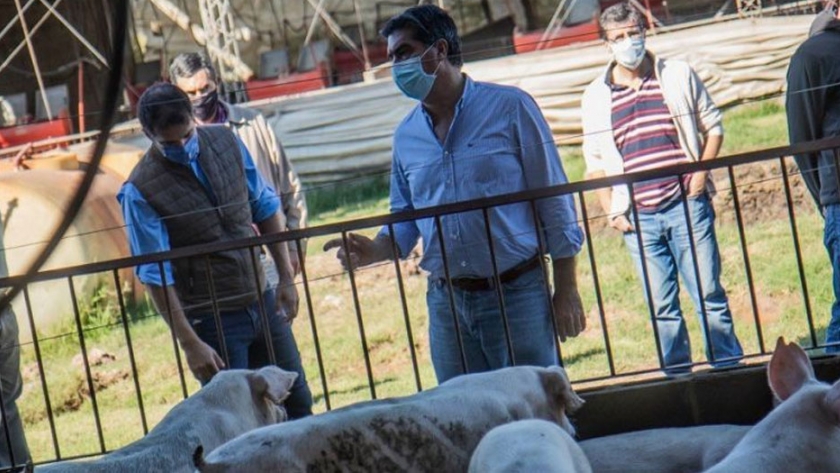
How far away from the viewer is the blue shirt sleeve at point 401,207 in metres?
4.86

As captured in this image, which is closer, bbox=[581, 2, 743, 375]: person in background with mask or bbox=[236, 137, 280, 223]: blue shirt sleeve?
bbox=[236, 137, 280, 223]: blue shirt sleeve

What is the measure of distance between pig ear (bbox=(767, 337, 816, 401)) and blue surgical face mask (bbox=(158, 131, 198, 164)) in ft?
7.85

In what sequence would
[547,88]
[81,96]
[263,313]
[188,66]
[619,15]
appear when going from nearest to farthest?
1. [81,96]
2. [263,313]
3. [188,66]
4. [619,15]
5. [547,88]

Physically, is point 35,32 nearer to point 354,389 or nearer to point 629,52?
point 629,52

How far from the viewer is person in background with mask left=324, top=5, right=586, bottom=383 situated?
4.60 meters

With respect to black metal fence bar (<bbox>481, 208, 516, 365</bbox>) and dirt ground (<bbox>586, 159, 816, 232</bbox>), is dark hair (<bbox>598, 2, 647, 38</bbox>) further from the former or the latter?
dirt ground (<bbox>586, 159, 816, 232</bbox>)

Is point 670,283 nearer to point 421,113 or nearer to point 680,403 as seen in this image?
point 680,403

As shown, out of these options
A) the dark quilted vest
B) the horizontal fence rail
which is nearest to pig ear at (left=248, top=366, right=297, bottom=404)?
the dark quilted vest

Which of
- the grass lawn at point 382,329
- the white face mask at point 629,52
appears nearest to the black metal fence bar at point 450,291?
the white face mask at point 629,52

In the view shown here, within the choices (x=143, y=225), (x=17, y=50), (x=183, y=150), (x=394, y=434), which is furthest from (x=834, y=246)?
(x=17, y=50)

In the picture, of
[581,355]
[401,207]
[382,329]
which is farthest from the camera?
[382,329]

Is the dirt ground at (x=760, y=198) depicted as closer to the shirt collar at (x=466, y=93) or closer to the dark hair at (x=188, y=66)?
the dark hair at (x=188, y=66)

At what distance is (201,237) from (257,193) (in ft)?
1.00

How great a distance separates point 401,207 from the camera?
4.90 m
